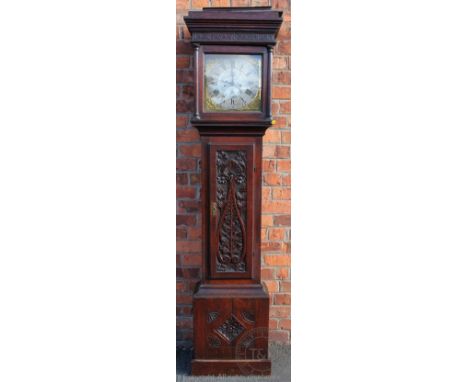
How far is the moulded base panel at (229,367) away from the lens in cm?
205

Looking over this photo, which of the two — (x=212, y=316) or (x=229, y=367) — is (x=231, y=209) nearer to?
(x=212, y=316)

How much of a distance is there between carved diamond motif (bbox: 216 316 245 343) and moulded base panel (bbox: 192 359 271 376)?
0.13 m

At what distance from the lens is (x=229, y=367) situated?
2047mm

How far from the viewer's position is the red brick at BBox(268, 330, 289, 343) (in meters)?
2.43

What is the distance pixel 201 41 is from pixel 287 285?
1.50 metres

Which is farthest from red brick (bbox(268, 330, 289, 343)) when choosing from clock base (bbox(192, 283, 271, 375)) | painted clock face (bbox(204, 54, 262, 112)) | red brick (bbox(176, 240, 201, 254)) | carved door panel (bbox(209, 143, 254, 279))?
painted clock face (bbox(204, 54, 262, 112))

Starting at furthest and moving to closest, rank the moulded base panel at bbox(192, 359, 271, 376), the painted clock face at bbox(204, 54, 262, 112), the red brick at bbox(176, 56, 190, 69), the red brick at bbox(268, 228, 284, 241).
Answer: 1. the red brick at bbox(268, 228, 284, 241)
2. the red brick at bbox(176, 56, 190, 69)
3. the moulded base panel at bbox(192, 359, 271, 376)
4. the painted clock face at bbox(204, 54, 262, 112)

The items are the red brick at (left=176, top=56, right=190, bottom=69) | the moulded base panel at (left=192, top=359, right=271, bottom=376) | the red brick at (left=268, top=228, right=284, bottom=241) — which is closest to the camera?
the moulded base panel at (left=192, top=359, right=271, bottom=376)

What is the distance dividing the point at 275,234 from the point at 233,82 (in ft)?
3.12

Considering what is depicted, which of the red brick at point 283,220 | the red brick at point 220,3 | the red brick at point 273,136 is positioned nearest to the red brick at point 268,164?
the red brick at point 273,136

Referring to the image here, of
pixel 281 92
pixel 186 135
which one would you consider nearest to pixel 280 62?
pixel 281 92

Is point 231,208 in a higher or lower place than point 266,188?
lower

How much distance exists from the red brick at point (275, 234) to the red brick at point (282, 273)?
20 cm

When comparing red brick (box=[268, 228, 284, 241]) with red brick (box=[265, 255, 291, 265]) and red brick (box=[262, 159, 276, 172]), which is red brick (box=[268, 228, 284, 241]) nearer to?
red brick (box=[265, 255, 291, 265])
